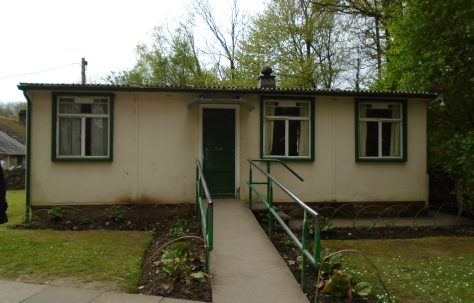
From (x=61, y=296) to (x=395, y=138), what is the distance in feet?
29.3

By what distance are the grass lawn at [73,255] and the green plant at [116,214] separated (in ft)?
2.50

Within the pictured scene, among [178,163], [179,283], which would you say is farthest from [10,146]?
[179,283]

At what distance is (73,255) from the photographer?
667 centimetres

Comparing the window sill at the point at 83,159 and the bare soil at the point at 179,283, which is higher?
the window sill at the point at 83,159

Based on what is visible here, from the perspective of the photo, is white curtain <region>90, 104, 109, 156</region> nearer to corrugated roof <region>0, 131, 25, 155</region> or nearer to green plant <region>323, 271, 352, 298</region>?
green plant <region>323, 271, 352, 298</region>

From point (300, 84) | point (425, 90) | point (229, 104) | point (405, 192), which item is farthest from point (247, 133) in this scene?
point (300, 84)

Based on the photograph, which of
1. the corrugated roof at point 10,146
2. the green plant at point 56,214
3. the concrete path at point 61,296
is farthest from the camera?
the corrugated roof at point 10,146

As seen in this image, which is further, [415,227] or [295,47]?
[295,47]

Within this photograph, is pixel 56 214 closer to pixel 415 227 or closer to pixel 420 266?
pixel 420 266

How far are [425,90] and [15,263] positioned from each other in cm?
1056

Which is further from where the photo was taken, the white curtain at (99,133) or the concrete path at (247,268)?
the white curtain at (99,133)

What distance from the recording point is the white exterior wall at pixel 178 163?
32.0 feet

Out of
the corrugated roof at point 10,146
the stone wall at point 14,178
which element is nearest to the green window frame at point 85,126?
the stone wall at point 14,178

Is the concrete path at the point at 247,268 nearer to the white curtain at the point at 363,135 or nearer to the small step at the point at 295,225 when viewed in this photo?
the small step at the point at 295,225
